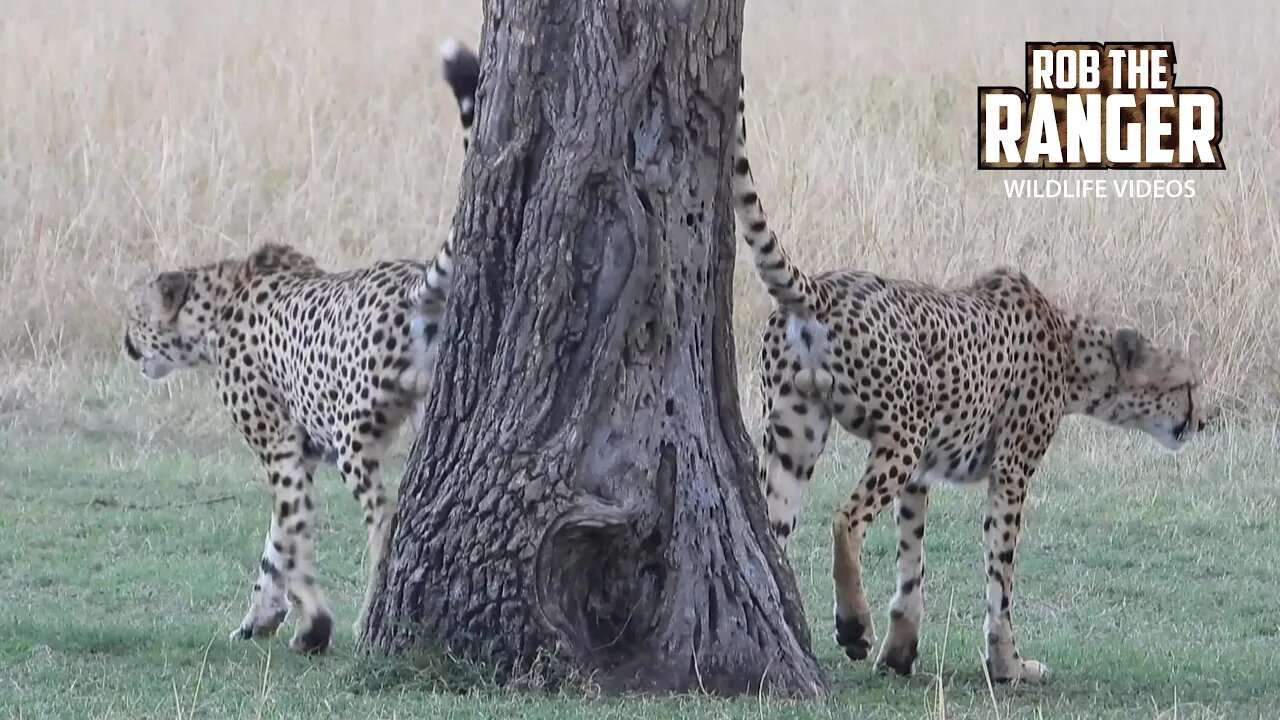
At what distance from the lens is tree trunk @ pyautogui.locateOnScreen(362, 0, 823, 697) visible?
4477 millimetres

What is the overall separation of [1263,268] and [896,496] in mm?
4786

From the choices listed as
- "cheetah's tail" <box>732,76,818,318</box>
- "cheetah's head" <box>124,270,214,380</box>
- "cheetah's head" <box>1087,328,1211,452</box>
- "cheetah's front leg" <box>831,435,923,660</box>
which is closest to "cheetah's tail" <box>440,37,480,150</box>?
"cheetah's tail" <box>732,76,818,318</box>

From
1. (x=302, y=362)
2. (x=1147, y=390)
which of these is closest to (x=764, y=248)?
(x=302, y=362)

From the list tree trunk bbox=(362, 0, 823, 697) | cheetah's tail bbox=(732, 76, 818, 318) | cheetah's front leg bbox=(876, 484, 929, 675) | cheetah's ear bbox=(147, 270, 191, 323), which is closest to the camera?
tree trunk bbox=(362, 0, 823, 697)

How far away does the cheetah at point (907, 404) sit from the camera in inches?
211

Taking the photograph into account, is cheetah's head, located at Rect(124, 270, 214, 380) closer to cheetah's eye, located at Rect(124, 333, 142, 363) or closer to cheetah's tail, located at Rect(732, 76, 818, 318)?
cheetah's eye, located at Rect(124, 333, 142, 363)

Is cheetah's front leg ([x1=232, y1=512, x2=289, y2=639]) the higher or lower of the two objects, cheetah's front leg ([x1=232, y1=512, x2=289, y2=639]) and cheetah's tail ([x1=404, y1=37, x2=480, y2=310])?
the lower

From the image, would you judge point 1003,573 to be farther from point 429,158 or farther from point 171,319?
point 429,158

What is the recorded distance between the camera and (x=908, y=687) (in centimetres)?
518

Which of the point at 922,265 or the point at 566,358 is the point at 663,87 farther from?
the point at 922,265

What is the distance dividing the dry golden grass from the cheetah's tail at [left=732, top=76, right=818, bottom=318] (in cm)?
390

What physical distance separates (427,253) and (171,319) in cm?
436

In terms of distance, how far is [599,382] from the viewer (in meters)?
4.52

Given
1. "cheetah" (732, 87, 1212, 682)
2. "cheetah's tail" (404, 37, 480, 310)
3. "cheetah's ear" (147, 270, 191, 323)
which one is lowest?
"cheetah" (732, 87, 1212, 682)
